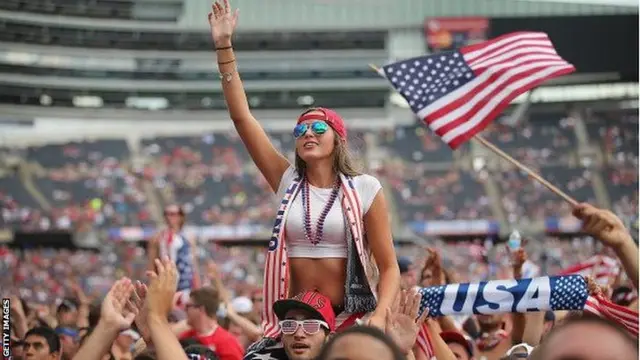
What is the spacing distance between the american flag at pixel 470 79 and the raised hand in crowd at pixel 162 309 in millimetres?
5148

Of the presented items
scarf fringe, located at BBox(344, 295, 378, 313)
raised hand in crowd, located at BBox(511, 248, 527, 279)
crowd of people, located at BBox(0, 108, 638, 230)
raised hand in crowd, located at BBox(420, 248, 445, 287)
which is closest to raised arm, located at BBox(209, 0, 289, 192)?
scarf fringe, located at BBox(344, 295, 378, 313)

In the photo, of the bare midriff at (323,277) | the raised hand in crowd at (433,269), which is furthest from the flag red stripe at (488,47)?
the bare midriff at (323,277)

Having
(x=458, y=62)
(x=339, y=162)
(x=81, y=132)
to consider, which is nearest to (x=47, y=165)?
(x=81, y=132)

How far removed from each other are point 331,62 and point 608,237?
233ft

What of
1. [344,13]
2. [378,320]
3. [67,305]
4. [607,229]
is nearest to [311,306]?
[378,320]

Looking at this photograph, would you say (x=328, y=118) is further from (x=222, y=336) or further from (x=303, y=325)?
(x=222, y=336)

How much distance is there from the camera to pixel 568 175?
55.1 metres

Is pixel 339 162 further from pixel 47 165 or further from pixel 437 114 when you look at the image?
→ pixel 47 165

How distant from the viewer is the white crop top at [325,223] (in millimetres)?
5586

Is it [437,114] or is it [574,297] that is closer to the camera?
[574,297]

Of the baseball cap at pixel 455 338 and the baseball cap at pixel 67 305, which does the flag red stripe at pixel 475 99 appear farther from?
A: the baseball cap at pixel 67 305

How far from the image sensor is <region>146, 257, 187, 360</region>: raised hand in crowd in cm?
421

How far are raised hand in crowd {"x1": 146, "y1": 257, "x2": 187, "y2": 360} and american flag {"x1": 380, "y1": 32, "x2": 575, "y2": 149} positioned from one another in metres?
5.15

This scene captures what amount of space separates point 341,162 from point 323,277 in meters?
0.53
